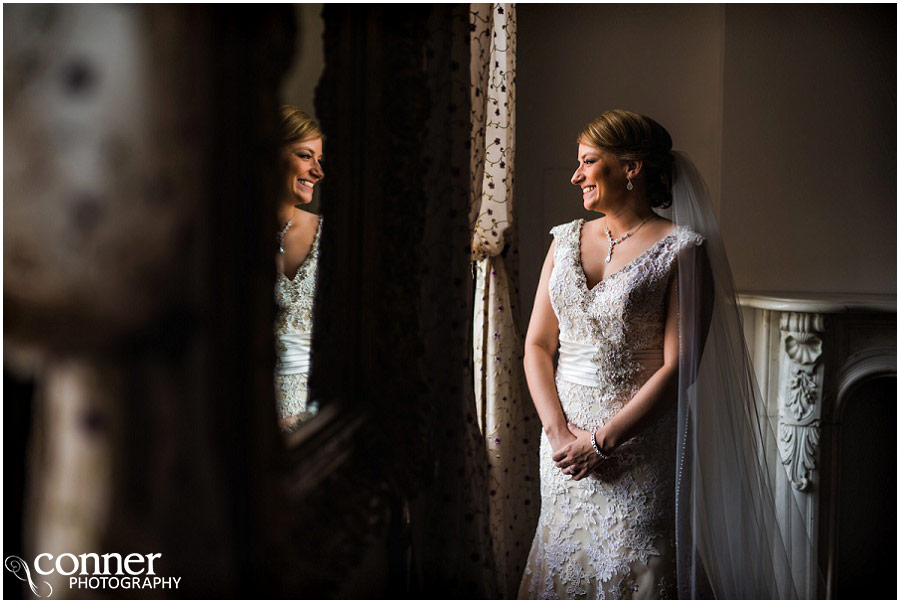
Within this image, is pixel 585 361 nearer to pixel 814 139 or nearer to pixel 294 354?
pixel 294 354

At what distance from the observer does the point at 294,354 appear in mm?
1292

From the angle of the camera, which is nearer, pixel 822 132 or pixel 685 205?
pixel 685 205

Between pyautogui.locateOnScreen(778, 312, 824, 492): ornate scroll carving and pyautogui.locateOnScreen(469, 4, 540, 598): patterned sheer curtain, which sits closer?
pyautogui.locateOnScreen(469, 4, 540, 598): patterned sheer curtain

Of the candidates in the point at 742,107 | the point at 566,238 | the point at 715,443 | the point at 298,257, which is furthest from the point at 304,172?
the point at 742,107

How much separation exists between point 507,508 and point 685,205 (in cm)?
89

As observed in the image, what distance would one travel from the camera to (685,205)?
4.87ft

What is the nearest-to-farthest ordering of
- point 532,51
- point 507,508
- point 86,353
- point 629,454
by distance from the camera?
Result: 1. point 86,353
2. point 629,454
3. point 507,508
4. point 532,51

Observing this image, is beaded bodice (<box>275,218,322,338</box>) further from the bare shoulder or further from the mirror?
the bare shoulder

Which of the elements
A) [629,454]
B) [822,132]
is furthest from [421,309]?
[822,132]

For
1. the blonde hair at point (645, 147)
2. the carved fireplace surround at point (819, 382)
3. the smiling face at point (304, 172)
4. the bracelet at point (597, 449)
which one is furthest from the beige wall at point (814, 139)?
the smiling face at point (304, 172)

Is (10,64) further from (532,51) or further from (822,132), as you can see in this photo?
(822,132)

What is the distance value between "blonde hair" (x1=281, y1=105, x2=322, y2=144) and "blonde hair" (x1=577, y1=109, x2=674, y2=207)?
0.68 metres
